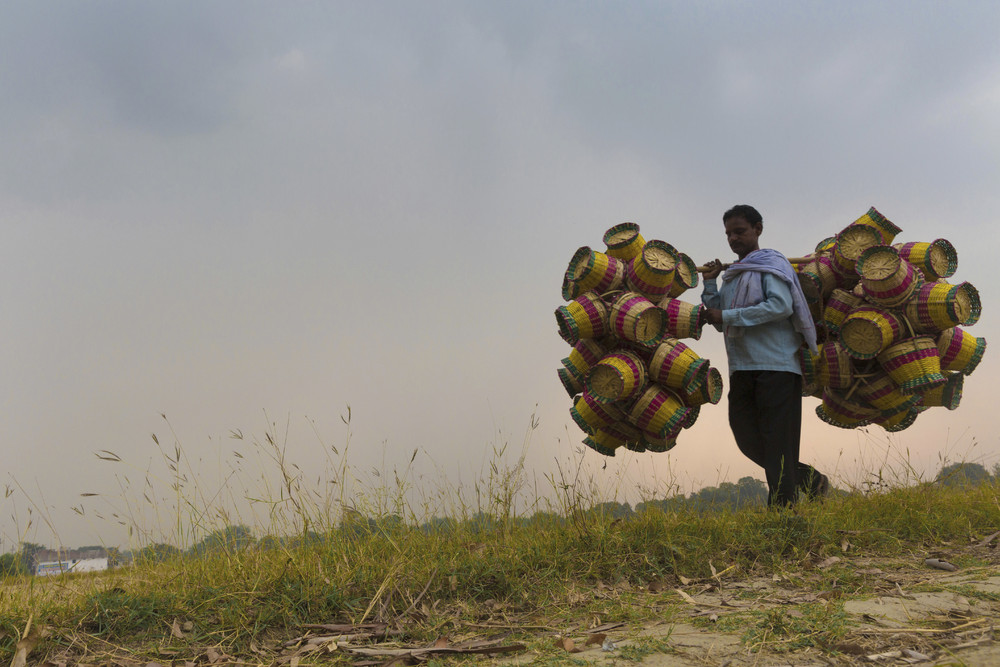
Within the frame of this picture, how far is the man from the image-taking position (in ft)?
17.3

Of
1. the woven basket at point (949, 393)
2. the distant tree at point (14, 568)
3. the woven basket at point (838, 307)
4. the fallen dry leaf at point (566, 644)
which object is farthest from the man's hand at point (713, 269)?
the distant tree at point (14, 568)

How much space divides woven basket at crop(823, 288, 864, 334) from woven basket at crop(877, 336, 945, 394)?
1.50 ft

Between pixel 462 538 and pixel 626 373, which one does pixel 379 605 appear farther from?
pixel 626 373

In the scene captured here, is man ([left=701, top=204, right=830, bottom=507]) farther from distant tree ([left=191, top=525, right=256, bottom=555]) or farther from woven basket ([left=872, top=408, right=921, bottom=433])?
distant tree ([left=191, top=525, right=256, bottom=555])

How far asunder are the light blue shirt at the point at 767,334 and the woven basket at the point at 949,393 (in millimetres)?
1854

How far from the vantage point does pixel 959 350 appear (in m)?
6.19

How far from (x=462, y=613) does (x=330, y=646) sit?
736 mm

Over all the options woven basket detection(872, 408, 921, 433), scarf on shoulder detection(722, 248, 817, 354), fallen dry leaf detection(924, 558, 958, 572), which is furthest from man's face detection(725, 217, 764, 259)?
fallen dry leaf detection(924, 558, 958, 572)

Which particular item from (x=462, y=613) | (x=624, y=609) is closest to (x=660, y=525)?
(x=624, y=609)

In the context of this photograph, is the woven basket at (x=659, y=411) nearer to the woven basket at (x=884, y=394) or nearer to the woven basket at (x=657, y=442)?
the woven basket at (x=657, y=442)

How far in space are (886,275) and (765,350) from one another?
1.39 m

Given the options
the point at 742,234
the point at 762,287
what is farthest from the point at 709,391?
the point at 742,234

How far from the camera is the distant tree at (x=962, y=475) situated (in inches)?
246

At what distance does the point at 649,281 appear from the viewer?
5617 millimetres
